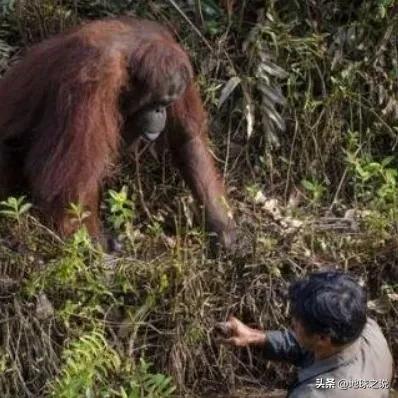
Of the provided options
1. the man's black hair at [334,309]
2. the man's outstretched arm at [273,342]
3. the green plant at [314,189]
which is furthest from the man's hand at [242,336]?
the green plant at [314,189]

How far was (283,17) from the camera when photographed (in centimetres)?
603

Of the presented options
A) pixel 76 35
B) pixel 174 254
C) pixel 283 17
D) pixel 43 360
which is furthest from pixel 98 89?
pixel 283 17

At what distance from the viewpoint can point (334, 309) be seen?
318cm

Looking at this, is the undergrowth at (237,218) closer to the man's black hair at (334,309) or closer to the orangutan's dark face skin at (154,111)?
the orangutan's dark face skin at (154,111)

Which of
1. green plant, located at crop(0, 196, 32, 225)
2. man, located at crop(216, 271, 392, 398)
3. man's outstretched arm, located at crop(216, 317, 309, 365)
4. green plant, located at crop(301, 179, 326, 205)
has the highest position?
man, located at crop(216, 271, 392, 398)

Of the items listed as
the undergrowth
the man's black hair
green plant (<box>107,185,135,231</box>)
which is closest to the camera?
the man's black hair

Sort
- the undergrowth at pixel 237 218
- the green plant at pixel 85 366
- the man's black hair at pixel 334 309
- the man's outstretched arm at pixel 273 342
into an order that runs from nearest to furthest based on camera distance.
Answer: the man's black hair at pixel 334 309 → the man's outstretched arm at pixel 273 342 → the green plant at pixel 85 366 → the undergrowth at pixel 237 218

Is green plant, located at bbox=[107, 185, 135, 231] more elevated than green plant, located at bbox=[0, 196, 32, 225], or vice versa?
green plant, located at bbox=[0, 196, 32, 225]

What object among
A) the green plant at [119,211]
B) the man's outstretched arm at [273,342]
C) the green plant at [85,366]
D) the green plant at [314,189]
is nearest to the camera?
the man's outstretched arm at [273,342]

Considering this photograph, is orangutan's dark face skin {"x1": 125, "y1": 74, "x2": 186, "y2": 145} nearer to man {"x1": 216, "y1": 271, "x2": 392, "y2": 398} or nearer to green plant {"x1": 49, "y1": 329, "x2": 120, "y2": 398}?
green plant {"x1": 49, "y1": 329, "x2": 120, "y2": 398}

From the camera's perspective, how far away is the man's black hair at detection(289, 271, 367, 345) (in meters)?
3.17

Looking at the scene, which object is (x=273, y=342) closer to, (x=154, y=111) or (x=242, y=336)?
(x=242, y=336)

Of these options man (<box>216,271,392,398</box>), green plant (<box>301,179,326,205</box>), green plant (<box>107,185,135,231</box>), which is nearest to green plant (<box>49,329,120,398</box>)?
green plant (<box>107,185,135,231</box>)

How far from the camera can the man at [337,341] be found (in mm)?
3176
